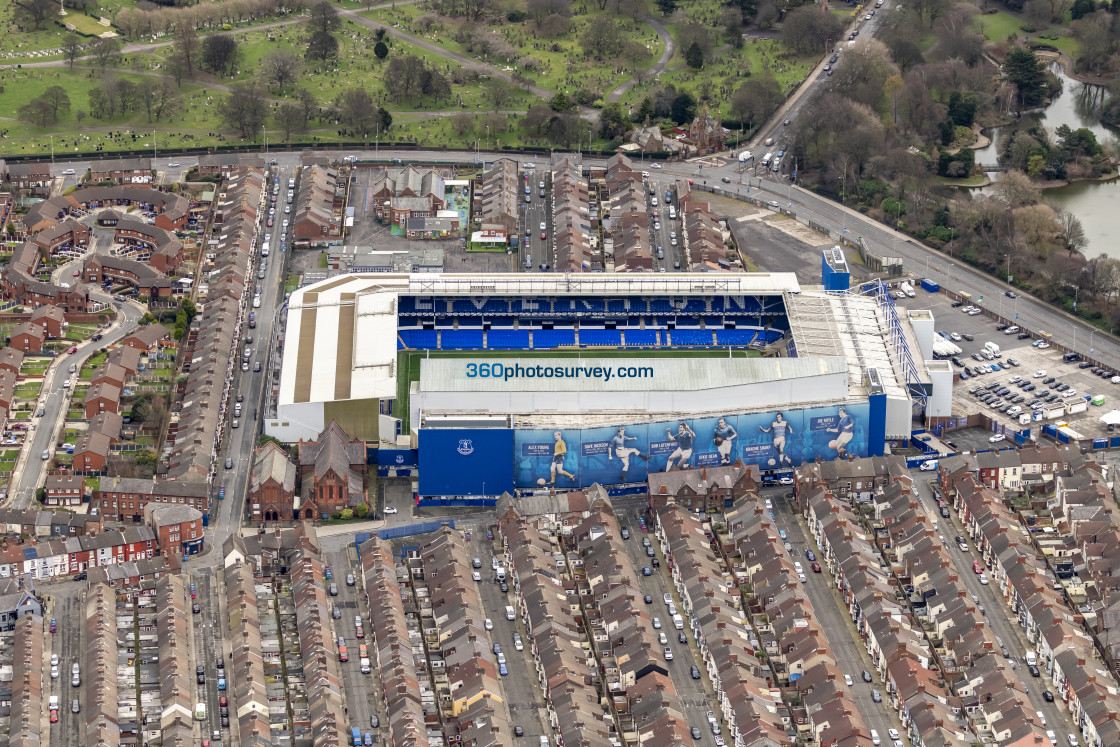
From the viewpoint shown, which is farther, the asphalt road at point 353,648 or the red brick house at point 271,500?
the red brick house at point 271,500

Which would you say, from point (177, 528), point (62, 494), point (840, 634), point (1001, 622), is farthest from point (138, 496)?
point (1001, 622)

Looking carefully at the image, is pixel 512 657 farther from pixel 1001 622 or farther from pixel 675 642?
pixel 1001 622

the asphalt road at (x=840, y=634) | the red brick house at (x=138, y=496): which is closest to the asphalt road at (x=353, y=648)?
the red brick house at (x=138, y=496)

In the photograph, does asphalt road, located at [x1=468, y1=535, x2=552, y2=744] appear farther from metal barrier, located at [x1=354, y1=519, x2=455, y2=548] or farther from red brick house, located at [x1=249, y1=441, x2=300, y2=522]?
red brick house, located at [x1=249, y1=441, x2=300, y2=522]

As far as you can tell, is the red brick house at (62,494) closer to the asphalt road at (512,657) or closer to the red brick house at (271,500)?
the red brick house at (271,500)

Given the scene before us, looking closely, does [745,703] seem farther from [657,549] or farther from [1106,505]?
[1106,505]

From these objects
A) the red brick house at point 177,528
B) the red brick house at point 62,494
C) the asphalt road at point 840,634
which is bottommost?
the red brick house at point 62,494
